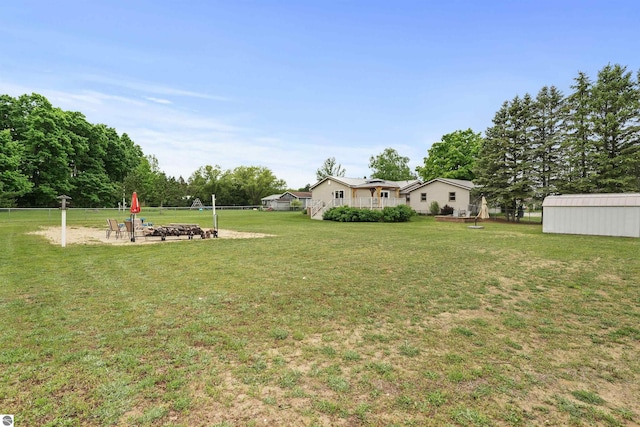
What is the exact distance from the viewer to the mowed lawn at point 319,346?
230 cm

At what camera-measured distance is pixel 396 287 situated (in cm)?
564

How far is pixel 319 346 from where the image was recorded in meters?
3.35

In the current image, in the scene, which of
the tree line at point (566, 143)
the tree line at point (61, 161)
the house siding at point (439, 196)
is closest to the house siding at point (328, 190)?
the house siding at point (439, 196)

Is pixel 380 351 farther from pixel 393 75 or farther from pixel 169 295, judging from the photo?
pixel 393 75

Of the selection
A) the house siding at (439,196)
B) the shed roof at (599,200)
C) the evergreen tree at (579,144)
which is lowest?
the shed roof at (599,200)

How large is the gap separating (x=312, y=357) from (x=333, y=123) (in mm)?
31084

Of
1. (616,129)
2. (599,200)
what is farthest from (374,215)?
(616,129)

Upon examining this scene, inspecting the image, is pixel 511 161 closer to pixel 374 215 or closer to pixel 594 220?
pixel 374 215

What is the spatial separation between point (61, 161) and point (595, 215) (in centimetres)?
4352

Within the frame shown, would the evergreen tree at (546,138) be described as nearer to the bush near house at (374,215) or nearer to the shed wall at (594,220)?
the shed wall at (594,220)

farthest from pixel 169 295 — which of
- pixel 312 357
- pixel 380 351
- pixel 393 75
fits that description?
pixel 393 75

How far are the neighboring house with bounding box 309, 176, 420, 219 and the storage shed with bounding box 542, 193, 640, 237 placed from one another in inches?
484

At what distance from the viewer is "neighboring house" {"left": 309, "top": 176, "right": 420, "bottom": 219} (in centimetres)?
2596

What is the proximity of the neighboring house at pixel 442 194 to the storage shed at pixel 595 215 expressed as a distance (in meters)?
12.4
